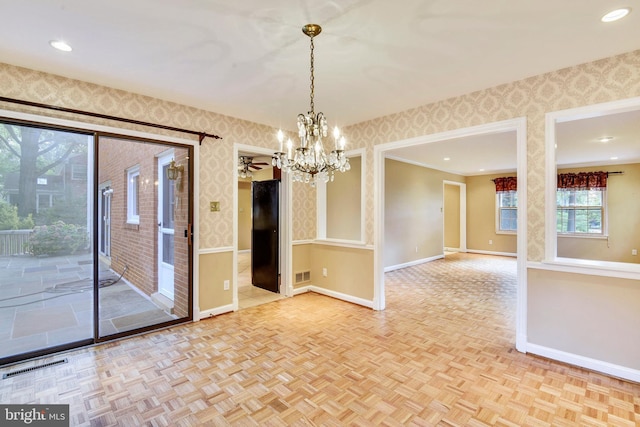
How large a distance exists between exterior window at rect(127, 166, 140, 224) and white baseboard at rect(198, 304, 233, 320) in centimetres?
194

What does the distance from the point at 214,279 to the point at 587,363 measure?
3831 mm

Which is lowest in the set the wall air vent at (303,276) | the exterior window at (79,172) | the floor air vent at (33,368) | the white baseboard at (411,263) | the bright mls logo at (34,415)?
the bright mls logo at (34,415)

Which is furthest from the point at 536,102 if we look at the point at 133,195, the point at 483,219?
the point at 483,219

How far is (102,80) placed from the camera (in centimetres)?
284

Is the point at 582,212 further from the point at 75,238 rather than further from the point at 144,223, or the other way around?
the point at 75,238

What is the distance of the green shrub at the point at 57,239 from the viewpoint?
117 inches

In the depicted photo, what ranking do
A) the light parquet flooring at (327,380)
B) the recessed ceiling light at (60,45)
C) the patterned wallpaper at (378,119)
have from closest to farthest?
the light parquet flooring at (327,380), the recessed ceiling light at (60,45), the patterned wallpaper at (378,119)

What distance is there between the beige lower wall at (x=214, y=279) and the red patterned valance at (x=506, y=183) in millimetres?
8045

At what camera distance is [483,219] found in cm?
912

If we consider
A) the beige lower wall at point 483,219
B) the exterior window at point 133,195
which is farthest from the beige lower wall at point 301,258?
the beige lower wall at point 483,219

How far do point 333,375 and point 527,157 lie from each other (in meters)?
2.61

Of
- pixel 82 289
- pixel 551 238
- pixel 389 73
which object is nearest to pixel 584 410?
pixel 551 238

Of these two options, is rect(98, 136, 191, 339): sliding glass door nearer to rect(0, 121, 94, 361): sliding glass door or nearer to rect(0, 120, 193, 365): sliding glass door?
rect(0, 120, 193, 365): sliding glass door

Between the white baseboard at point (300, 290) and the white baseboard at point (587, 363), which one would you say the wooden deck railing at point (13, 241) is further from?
the white baseboard at point (587, 363)
